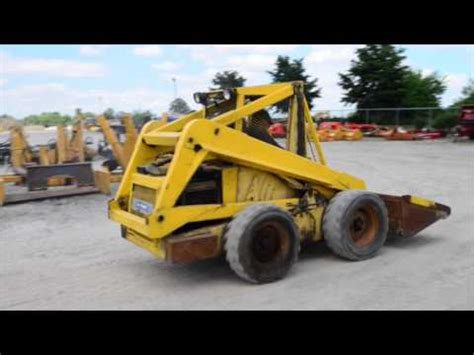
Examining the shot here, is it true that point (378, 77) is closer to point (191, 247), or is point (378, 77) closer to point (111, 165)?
point (111, 165)

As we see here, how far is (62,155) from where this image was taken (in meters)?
12.4

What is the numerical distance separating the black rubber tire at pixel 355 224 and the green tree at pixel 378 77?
27605 mm

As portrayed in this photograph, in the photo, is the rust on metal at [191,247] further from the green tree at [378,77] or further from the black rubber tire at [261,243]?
the green tree at [378,77]

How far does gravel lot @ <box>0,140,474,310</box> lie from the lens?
190 inches

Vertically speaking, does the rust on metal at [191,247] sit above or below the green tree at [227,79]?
below

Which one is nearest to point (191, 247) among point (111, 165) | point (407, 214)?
point (407, 214)

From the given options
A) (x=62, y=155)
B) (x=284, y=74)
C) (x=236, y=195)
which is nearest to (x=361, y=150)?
(x=62, y=155)

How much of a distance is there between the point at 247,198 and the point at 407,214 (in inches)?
82.9

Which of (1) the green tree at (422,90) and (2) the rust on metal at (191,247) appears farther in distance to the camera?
(1) the green tree at (422,90)

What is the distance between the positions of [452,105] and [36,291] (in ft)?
85.1

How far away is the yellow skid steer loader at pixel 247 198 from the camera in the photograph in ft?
16.8

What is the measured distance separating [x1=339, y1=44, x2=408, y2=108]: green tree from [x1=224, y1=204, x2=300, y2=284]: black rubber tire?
28592 mm

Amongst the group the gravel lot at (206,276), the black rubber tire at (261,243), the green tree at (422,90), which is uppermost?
the green tree at (422,90)

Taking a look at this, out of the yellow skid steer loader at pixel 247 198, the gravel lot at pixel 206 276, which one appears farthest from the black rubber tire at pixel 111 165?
the yellow skid steer loader at pixel 247 198
